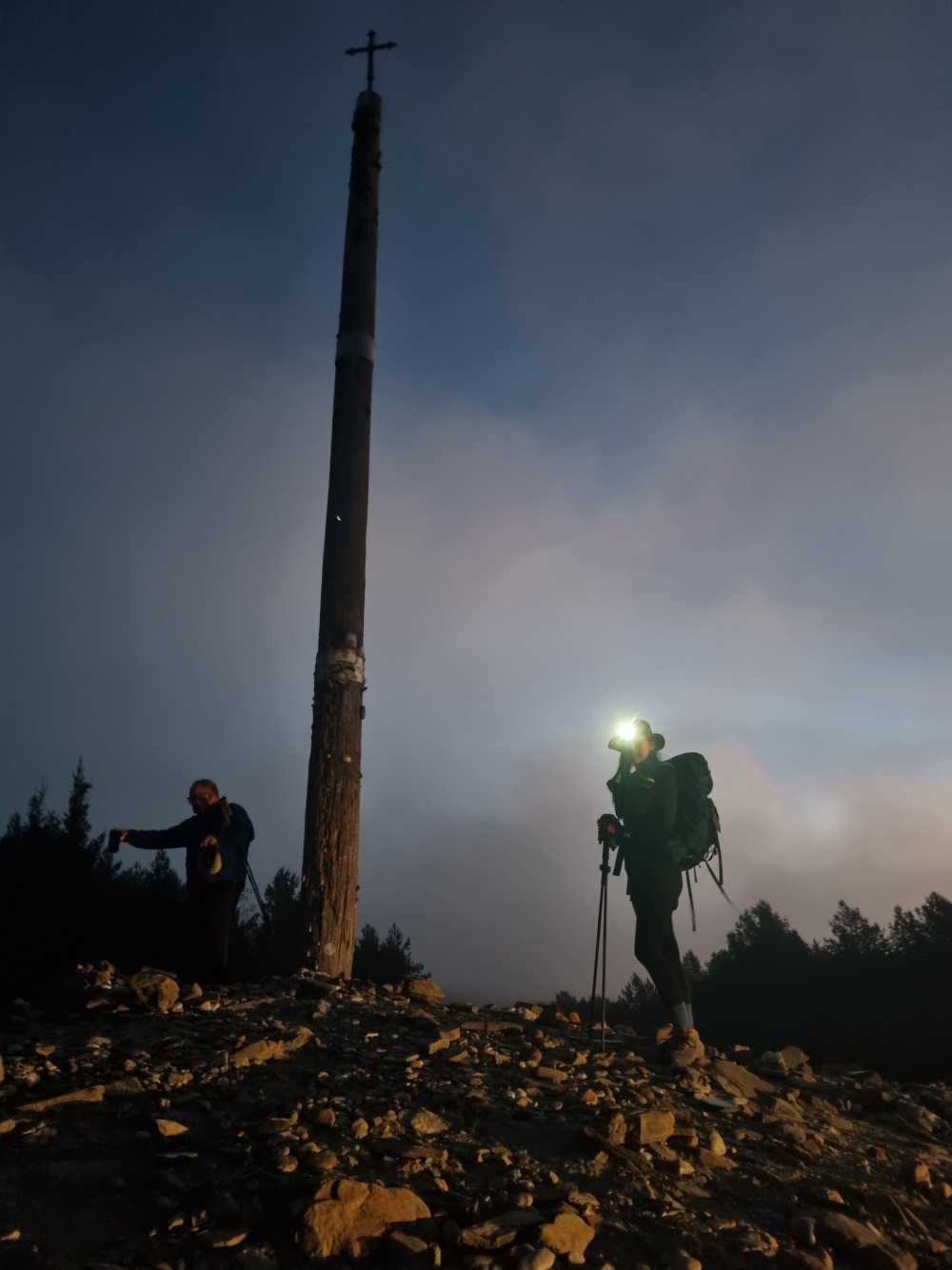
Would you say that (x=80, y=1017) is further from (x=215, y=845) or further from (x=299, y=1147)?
(x=299, y=1147)

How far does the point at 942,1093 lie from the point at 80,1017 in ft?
21.4

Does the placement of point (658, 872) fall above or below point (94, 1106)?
above

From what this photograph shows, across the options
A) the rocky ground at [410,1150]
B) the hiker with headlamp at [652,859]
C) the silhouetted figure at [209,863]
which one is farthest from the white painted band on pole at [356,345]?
the rocky ground at [410,1150]

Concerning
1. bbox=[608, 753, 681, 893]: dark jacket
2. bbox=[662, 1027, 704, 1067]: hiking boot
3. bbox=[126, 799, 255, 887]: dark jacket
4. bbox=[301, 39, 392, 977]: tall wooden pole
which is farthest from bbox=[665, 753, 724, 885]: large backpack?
bbox=[126, 799, 255, 887]: dark jacket

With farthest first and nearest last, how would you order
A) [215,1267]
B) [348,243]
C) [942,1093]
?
[348,243]
[942,1093]
[215,1267]

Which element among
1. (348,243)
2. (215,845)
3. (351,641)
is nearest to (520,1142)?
(215,845)

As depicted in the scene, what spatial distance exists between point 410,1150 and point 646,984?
32772 mm

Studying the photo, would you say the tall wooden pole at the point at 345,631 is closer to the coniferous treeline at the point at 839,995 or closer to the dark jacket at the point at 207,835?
the dark jacket at the point at 207,835

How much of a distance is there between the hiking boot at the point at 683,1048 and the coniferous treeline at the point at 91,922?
3.14 m

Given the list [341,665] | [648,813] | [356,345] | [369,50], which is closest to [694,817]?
[648,813]

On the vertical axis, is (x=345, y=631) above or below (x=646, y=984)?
above

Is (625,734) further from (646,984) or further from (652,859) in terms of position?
(646,984)

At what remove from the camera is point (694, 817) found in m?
6.90

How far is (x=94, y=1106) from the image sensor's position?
3.56 m
